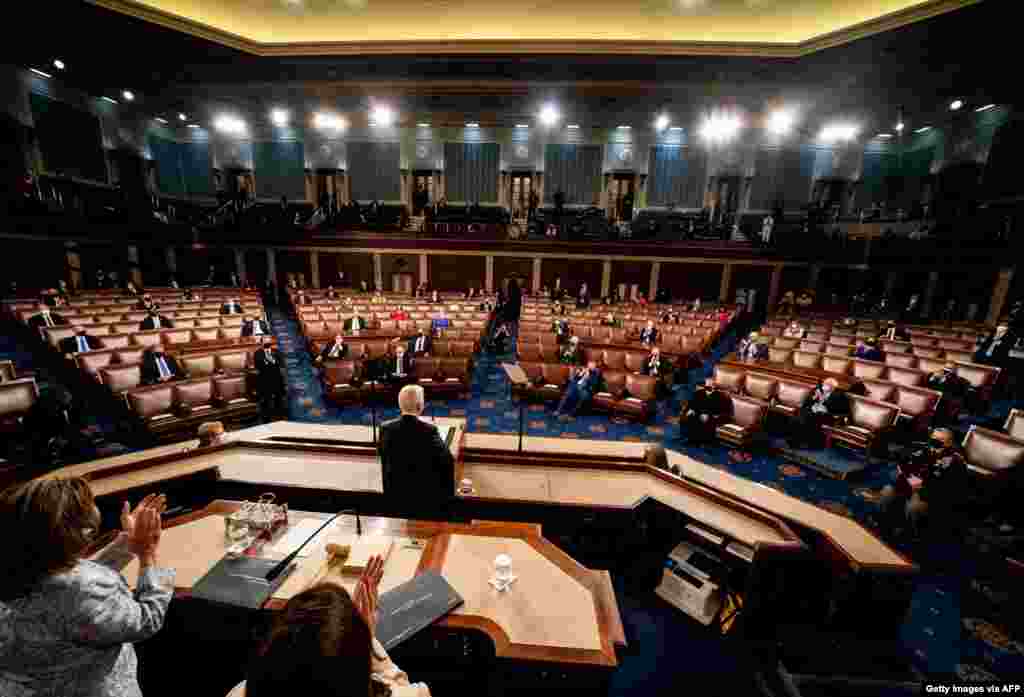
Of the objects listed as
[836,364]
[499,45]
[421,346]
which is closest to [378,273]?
[499,45]

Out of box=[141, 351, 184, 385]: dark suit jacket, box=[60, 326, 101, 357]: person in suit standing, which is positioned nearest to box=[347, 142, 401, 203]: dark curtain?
box=[60, 326, 101, 357]: person in suit standing

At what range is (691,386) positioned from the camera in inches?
359

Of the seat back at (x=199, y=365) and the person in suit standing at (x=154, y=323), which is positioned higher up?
the person in suit standing at (x=154, y=323)

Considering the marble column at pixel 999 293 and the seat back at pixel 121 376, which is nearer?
the seat back at pixel 121 376

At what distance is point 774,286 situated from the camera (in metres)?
17.0

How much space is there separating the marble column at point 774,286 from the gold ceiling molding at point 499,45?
903cm

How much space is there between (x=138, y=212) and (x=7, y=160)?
3.32m

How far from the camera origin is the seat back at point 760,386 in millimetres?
7074

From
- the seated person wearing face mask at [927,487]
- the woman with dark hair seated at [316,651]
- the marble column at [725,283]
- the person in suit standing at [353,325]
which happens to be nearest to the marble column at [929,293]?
the marble column at [725,283]

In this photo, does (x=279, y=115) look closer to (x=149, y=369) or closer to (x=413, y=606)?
(x=149, y=369)

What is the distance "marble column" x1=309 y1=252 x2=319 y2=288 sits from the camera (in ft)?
60.4

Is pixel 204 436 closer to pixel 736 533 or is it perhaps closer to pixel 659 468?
pixel 659 468

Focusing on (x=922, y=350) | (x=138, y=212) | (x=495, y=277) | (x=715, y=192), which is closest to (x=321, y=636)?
(x=922, y=350)

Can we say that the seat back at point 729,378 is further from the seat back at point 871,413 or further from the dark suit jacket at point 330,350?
the dark suit jacket at point 330,350
